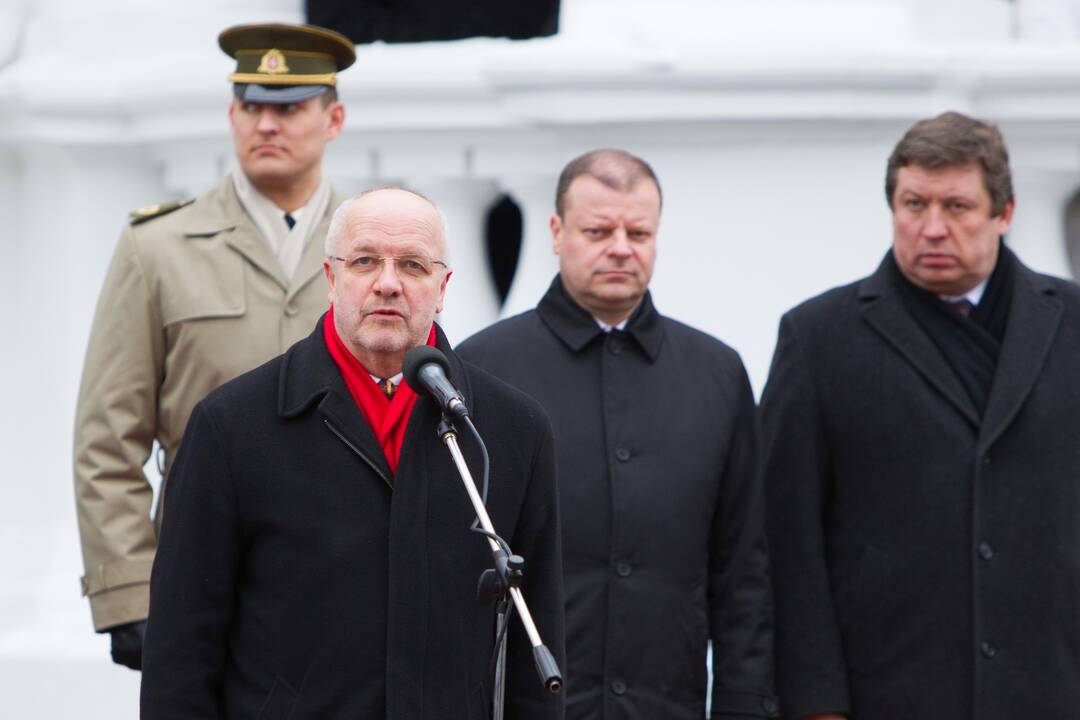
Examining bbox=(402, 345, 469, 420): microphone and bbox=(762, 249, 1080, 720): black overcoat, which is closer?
bbox=(402, 345, 469, 420): microphone

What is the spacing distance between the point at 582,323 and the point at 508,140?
138 centimetres

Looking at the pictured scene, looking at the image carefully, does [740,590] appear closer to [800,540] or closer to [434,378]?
[800,540]

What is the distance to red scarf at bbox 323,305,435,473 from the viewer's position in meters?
3.19

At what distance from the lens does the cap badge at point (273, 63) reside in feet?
14.9

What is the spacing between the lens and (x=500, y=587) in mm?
2994

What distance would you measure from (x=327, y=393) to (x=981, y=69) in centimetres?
284

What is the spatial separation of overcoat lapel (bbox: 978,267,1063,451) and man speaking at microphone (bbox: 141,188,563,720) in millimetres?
1366

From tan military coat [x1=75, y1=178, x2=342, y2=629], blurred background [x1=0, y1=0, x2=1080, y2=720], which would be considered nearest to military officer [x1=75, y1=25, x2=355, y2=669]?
tan military coat [x1=75, y1=178, x2=342, y2=629]

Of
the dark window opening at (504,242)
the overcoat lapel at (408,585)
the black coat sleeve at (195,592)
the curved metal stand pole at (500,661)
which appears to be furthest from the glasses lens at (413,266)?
the dark window opening at (504,242)

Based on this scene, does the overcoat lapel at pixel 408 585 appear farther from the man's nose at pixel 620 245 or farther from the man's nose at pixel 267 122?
the man's nose at pixel 267 122

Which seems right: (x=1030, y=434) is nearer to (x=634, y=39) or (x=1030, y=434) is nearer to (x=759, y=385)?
(x=759, y=385)

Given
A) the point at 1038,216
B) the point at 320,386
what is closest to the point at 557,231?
the point at 320,386

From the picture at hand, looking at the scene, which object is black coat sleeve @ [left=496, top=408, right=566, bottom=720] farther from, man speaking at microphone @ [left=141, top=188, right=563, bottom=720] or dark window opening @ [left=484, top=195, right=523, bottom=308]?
dark window opening @ [left=484, top=195, right=523, bottom=308]

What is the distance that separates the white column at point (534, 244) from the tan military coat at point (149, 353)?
4.11 ft
